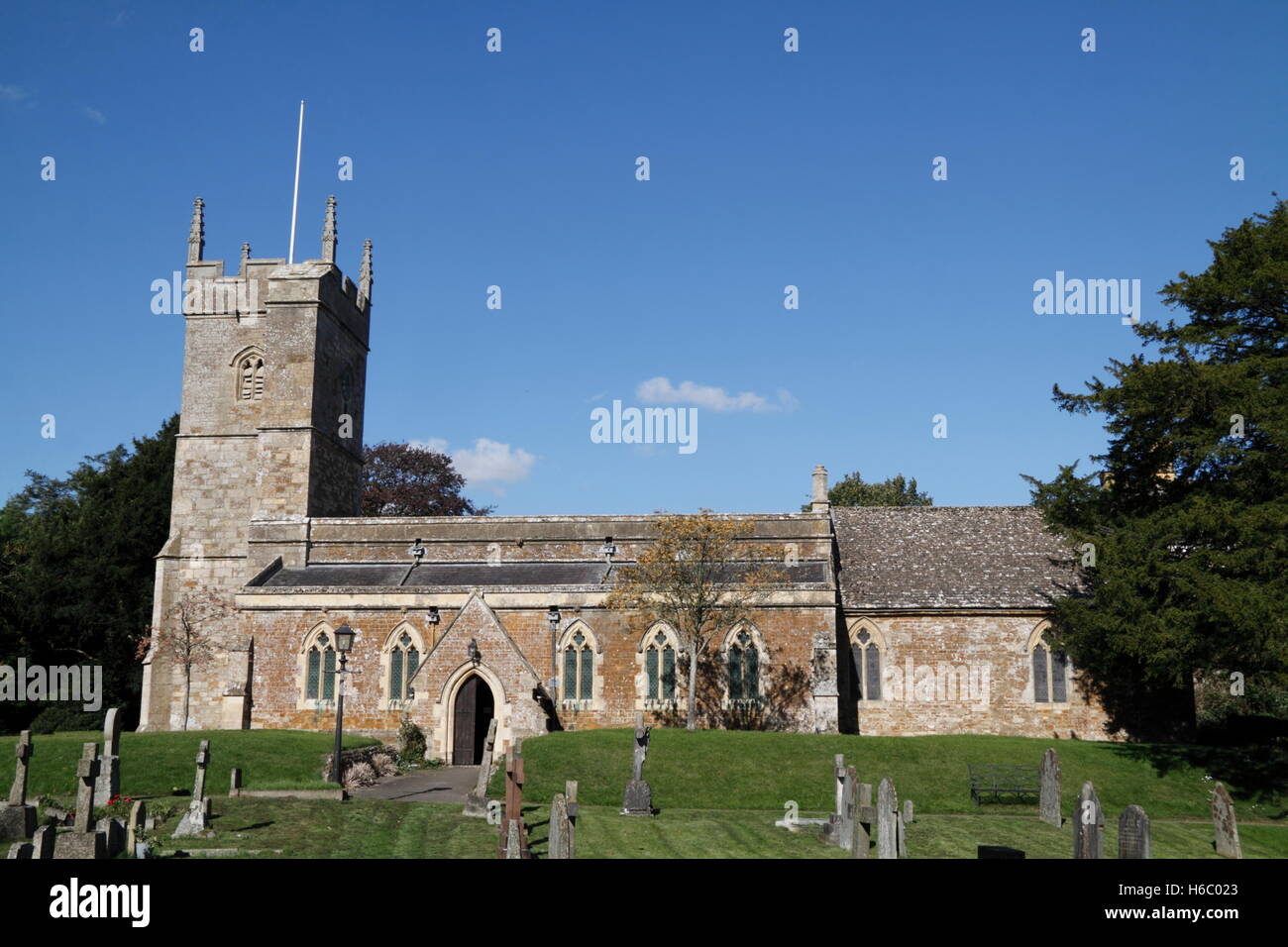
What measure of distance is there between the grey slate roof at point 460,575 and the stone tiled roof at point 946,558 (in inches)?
98.9

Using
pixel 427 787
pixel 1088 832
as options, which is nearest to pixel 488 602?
pixel 427 787

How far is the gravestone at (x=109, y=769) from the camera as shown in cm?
1828

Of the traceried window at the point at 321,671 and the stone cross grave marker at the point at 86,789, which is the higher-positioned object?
the traceried window at the point at 321,671

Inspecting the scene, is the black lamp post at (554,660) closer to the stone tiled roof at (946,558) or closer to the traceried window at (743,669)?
the traceried window at (743,669)

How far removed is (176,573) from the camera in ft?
129

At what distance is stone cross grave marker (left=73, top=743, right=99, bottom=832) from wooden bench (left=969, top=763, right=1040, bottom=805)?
17.7m

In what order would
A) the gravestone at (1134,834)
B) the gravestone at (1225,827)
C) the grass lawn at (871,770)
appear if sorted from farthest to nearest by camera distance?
the grass lawn at (871,770) → the gravestone at (1225,827) → the gravestone at (1134,834)

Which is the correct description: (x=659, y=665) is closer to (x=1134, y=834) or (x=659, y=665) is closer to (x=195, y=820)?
(x=195, y=820)

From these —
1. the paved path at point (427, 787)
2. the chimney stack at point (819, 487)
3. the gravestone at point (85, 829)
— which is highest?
the chimney stack at point (819, 487)

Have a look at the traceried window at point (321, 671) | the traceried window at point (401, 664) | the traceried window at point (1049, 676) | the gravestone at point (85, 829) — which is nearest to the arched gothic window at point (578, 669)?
the traceried window at point (401, 664)

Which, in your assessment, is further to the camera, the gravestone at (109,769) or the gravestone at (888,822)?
the gravestone at (109,769)

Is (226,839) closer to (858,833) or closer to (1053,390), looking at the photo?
(858,833)
